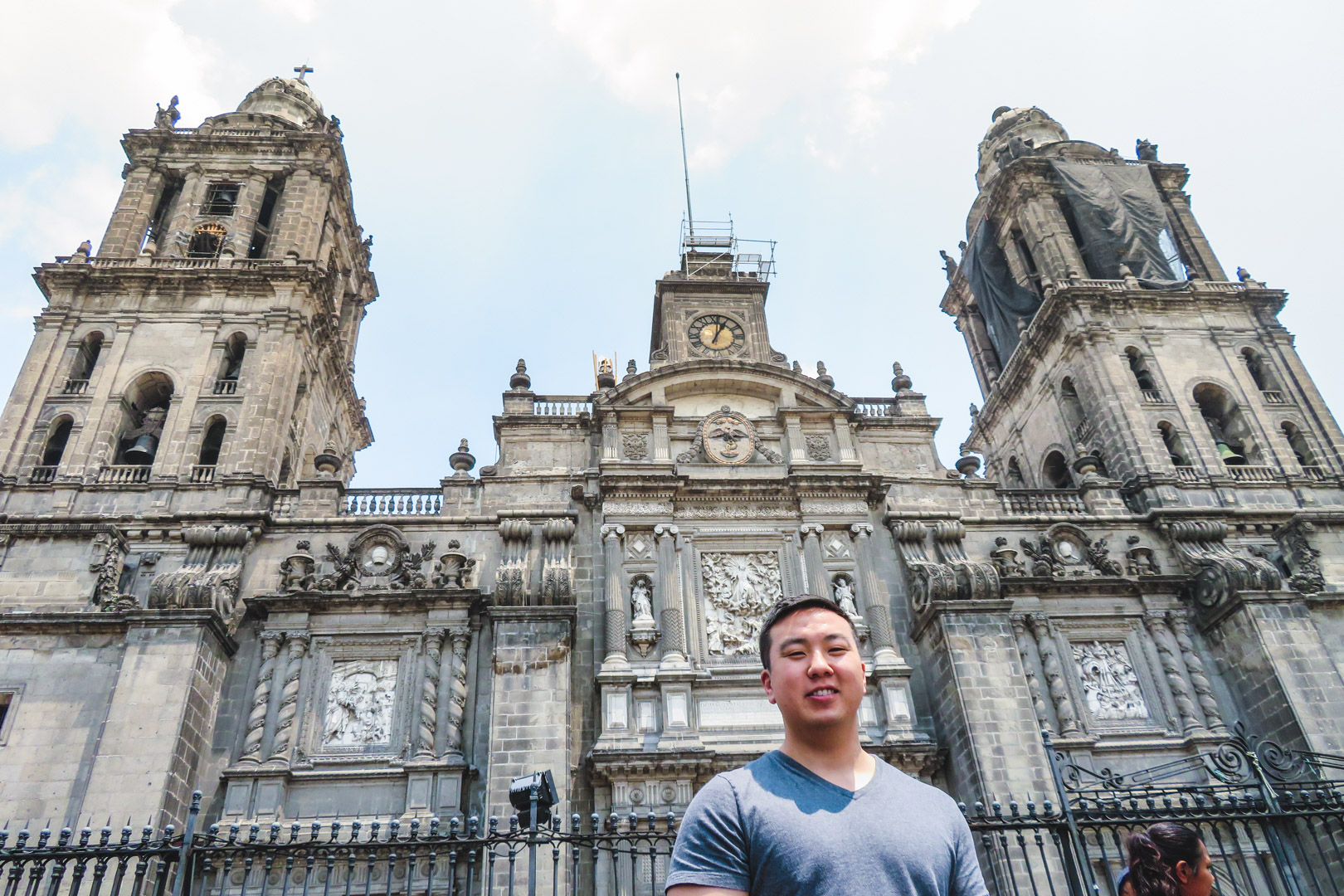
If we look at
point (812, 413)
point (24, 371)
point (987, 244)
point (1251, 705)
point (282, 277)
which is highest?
point (987, 244)


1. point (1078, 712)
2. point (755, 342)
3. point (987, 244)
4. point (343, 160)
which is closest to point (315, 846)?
point (1078, 712)

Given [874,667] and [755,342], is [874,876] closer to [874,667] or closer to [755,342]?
[874,667]

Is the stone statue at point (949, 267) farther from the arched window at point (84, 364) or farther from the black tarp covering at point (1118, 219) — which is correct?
the arched window at point (84, 364)

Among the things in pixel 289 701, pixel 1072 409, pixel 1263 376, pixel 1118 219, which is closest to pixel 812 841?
pixel 289 701

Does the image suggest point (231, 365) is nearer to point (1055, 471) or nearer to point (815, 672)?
point (815, 672)

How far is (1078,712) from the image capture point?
18.6m

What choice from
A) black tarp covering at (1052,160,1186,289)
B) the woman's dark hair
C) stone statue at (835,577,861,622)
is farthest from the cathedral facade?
the woman's dark hair

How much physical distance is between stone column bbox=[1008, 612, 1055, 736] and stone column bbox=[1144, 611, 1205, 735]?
114 inches

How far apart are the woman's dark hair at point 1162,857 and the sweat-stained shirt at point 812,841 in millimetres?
2290

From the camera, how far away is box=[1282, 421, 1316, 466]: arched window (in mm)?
24000

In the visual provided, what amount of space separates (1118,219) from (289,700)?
1105 inches

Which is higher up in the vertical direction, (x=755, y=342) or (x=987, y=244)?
(x=987, y=244)

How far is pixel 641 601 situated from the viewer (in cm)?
1889

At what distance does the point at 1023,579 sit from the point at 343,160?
24681 mm
